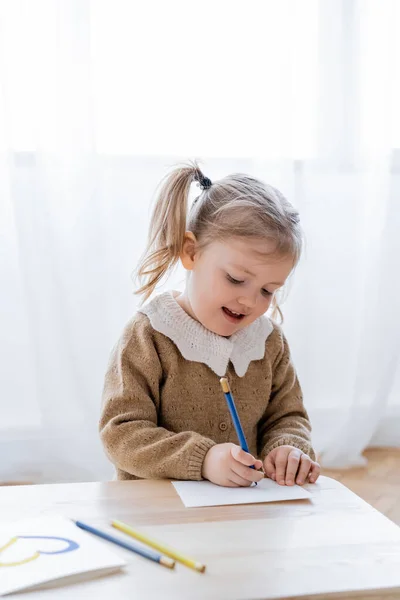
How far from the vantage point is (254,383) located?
1.29 meters

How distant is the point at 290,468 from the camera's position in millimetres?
1020

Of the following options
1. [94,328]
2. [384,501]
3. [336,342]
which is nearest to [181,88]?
[94,328]

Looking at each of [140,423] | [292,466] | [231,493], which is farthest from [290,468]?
[140,423]

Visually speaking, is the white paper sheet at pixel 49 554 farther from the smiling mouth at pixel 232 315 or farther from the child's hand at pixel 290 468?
the smiling mouth at pixel 232 315

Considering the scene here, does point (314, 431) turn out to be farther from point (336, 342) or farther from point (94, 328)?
point (94, 328)

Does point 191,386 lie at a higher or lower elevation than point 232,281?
lower

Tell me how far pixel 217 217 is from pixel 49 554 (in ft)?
2.10

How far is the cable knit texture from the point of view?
1145 millimetres

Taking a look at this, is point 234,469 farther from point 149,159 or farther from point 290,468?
point 149,159

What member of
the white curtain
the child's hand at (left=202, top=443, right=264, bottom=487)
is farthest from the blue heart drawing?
the white curtain

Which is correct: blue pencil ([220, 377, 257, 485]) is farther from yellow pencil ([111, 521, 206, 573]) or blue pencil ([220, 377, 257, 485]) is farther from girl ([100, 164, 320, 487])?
yellow pencil ([111, 521, 206, 573])

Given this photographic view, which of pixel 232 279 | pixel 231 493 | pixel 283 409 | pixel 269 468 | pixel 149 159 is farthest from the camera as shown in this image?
pixel 149 159

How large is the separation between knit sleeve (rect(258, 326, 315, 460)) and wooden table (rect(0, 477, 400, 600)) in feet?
0.78

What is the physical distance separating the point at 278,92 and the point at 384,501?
1.24 m
